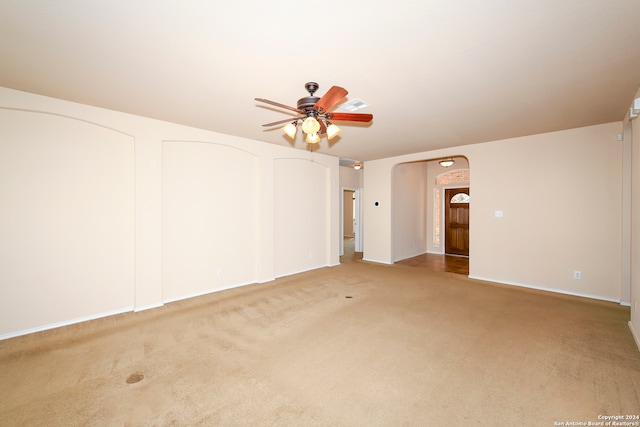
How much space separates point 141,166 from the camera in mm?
3854

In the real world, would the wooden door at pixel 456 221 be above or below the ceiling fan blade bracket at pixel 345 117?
below

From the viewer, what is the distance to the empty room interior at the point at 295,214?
1941 mm

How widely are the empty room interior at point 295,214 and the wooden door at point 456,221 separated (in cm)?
257

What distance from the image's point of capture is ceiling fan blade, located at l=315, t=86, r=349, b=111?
2.16m

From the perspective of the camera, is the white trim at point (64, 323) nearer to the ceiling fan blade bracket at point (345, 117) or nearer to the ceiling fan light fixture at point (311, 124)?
the ceiling fan light fixture at point (311, 124)

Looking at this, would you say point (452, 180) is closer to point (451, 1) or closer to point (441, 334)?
point (441, 334)

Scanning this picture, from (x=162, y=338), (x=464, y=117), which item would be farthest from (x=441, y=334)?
(x=162, y=338)

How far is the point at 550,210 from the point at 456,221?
→ 3.37m

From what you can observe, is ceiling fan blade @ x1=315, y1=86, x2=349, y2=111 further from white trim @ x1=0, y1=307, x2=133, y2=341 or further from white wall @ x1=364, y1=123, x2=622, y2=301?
white wall @ x1=364, y1=123, x2=622, y2=301

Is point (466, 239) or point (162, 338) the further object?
point (466, 239)

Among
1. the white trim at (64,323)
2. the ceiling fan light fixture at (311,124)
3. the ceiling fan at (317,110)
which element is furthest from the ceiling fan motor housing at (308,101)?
the white trim at (64,323)

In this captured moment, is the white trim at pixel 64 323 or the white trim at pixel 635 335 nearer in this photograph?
the white trim at pixel 635 335

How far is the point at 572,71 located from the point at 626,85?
91 cm

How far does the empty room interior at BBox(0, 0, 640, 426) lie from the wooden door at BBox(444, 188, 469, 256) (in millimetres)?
2568
